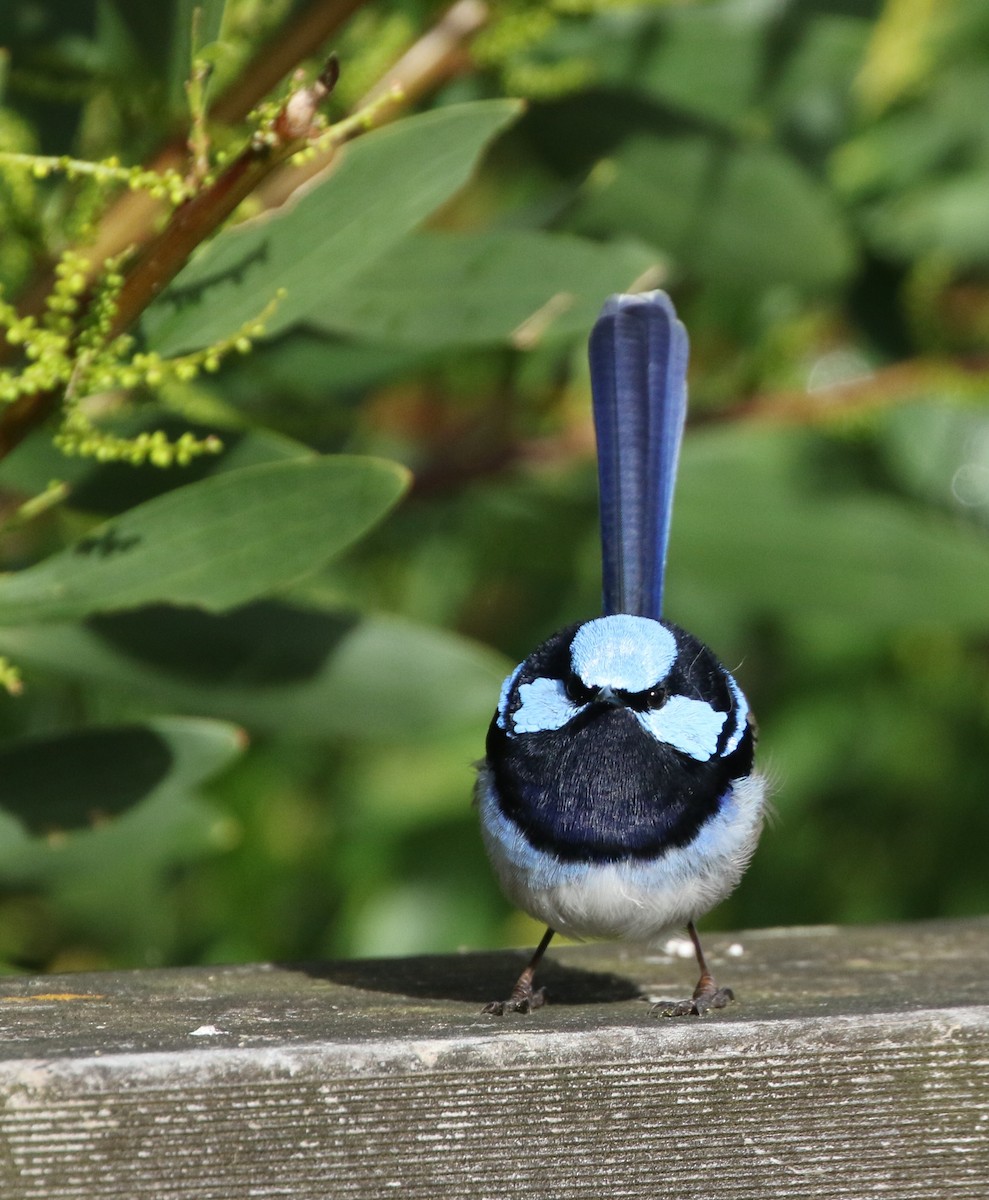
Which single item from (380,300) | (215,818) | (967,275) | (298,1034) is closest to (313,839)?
(215,818)

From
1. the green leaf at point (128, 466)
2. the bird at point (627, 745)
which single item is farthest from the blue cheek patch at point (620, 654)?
the green leaf at point (128, 466)

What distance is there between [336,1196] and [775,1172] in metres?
0.44

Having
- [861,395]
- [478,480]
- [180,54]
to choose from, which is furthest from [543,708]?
[861,395]

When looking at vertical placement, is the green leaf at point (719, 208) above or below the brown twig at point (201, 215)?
below

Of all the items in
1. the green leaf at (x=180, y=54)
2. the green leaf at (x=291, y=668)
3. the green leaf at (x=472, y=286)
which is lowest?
the green leaf at (x=291, y=668)

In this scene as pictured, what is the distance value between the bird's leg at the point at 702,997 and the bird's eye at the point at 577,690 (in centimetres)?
34

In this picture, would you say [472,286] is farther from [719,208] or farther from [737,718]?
[737,718]

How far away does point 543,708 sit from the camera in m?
2.47

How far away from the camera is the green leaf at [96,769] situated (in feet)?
7.91

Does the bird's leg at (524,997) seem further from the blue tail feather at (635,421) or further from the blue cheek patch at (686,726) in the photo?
the blue tail feather at (635,421)

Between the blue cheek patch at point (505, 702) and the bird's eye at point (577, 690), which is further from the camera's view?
the blue cheek patch at point (505, 702)

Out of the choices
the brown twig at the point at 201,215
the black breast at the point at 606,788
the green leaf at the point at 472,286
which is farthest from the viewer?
the green leaf at the point at 472,286

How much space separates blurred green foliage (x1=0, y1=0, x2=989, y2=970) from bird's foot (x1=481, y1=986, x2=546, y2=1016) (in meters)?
0.50

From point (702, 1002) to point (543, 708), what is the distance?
54 cm
